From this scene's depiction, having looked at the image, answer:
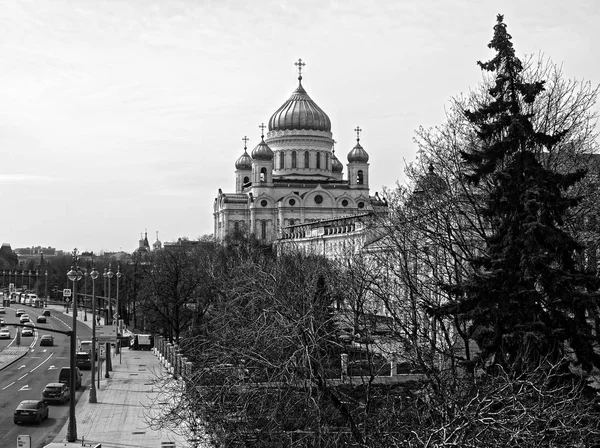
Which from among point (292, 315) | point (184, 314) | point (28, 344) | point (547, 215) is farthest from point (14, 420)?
point (28, 344)

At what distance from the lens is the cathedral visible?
110 m

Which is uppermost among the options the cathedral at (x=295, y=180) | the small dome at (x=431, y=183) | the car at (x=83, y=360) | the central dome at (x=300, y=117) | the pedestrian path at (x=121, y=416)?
the central dome at (x=300, y=117)

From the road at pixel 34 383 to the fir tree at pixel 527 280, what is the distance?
38.2 ft

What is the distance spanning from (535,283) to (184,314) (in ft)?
134

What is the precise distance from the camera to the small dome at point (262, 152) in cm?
11181

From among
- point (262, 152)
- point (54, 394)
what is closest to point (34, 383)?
point (54, 394)

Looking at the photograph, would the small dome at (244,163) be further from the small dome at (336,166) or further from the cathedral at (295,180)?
the small dome at (336,166)

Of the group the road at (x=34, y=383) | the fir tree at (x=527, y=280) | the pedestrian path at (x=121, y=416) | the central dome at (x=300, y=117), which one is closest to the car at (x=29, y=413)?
the road at (x=34, y=383)

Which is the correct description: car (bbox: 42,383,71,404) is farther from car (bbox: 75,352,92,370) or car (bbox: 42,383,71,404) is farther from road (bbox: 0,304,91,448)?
car (bbox: 75,352,92,370)

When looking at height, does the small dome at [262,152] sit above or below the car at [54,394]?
above

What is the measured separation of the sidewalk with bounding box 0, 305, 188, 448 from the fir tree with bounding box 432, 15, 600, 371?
820 centimetres

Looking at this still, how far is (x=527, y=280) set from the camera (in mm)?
20203

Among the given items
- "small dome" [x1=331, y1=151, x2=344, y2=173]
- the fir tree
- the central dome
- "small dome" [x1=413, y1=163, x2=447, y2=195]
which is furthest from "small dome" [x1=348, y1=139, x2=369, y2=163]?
the fir tree

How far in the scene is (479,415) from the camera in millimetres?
13188
